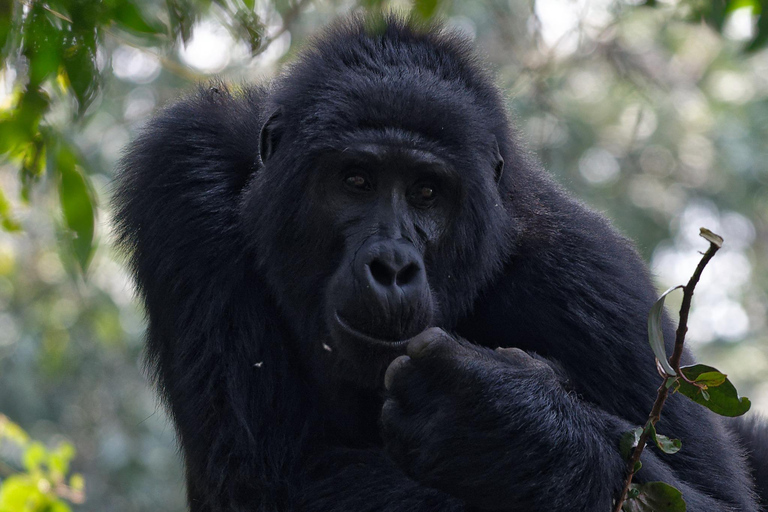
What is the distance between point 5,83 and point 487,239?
7.69 ft

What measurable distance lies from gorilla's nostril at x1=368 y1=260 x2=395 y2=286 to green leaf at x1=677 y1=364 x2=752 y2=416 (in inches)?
44.8

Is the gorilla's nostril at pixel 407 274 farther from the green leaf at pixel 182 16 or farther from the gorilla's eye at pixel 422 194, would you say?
the green leaf at pixel 182 16

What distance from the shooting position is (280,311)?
4.02 metres

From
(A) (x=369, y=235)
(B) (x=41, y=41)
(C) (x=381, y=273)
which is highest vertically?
(A) (x=369, y=235)

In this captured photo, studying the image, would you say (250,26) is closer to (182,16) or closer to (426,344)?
(182,16)

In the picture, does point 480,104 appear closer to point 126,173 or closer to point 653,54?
point 126,173

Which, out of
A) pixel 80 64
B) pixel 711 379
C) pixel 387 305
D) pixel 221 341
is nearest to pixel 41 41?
pixel 80 64

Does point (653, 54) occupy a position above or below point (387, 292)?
above

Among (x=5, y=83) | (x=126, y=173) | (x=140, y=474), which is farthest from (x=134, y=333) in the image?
(x=5, y=83)

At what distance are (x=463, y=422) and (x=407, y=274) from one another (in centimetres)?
59

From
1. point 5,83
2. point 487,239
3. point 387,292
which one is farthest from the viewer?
point 487,239

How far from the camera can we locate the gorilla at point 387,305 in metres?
3.28

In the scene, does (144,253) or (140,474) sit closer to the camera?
(144,253)

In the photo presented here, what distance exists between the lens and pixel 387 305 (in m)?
3.17
